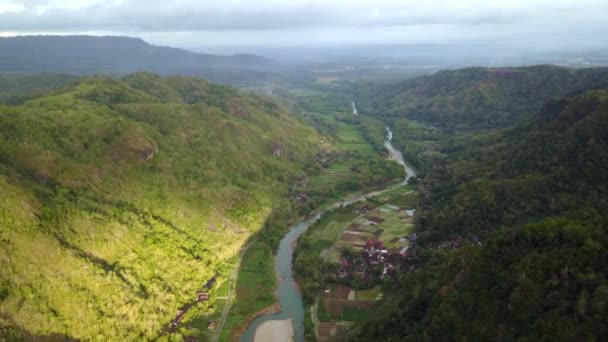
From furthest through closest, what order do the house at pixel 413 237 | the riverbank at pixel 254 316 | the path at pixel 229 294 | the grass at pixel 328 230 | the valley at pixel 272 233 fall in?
the grass at pixel 328 230
the house at pixel 413 237
the path at pixel 229 294
the riverbank at pixel 254 316
the valley at pixel 272 233

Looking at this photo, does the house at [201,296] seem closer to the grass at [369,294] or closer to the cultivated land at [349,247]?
the cultivated land at [349,247]

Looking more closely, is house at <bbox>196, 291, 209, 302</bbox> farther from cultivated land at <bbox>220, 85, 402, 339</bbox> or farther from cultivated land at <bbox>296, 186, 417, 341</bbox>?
cultivated land at <bbox>296, 186, 417, 341</bbox>

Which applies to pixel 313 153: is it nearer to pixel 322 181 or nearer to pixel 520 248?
pixel 322 181

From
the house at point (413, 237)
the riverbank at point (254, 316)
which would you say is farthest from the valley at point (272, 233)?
the house at point (413, 237)

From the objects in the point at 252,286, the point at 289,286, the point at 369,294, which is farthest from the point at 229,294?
the point at 369,294

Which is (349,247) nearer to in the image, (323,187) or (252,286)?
(252,286)

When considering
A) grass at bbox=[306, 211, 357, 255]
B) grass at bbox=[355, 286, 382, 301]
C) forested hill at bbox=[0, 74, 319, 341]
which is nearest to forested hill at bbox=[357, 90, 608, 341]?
grass at bbox=[355, 286, 382, 301]
